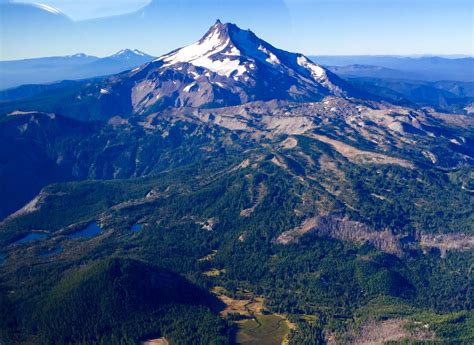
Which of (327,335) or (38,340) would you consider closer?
(38,340)

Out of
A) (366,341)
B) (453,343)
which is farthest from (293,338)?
(453,343)

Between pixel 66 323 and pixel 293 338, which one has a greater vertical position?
pixel 66 323

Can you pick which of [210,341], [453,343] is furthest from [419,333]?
[210,341]

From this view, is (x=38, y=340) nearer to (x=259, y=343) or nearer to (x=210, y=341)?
(x=210, y=341)

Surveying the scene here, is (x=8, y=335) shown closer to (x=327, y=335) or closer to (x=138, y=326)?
(x=138, y=326)

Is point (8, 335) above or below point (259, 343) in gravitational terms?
above

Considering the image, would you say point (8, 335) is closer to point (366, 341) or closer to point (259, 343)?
point (259, 343)

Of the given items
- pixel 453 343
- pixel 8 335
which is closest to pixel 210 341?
pixel 8 335

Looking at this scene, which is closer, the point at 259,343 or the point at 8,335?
the point at 8,335
